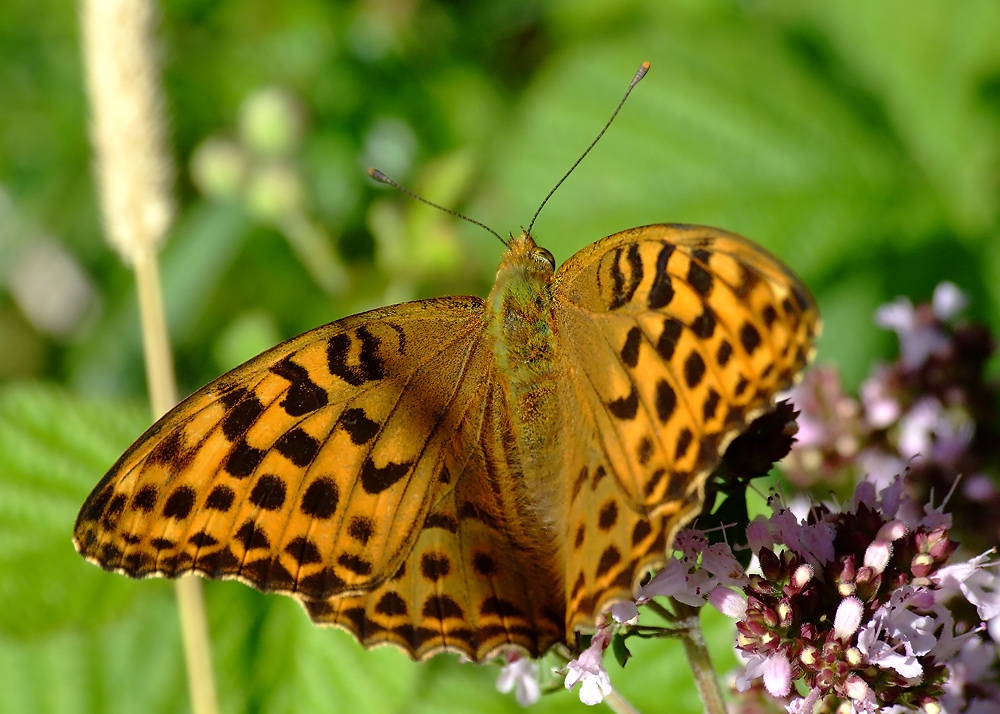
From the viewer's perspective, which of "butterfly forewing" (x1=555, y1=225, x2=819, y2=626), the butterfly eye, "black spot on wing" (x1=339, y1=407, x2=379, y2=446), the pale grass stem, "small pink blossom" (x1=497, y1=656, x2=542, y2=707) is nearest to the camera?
"butterfly forewing" (x1=555, y1=225, x2=819, y2=626)

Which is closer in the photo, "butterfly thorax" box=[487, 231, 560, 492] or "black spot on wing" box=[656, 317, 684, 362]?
"black spot on wing" box=[656, 317, 684, 362]

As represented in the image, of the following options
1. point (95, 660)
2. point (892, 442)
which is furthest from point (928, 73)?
point (95, 660)

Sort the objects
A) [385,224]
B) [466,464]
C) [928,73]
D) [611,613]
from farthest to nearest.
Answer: [928,73], [385,224], [466,464], [611,613]

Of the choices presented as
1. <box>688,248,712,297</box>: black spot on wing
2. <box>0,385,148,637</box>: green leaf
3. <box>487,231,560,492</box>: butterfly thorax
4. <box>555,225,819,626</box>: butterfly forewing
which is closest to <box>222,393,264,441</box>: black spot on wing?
<box>487,231,560,492</box>: butterfly thorax

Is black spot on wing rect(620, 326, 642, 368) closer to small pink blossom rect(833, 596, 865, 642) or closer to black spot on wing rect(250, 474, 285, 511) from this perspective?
small pink blossom rect(833, 596, 865, 642)

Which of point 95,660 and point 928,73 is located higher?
point 928,73

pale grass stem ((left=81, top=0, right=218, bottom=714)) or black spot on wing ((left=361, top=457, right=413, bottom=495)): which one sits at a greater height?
pale grass stem ((left=81, top=0, right=218, bottom=714))

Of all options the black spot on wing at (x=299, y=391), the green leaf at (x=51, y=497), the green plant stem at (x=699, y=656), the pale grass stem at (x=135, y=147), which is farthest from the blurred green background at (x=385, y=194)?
the black spot on wing at (x=299, y=391)

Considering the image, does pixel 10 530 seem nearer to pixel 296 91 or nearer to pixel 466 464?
pixel 466 464

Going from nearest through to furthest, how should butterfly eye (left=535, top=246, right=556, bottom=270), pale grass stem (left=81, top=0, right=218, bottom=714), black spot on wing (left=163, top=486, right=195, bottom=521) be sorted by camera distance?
black spot on wing (left=163, top=486, right=195, bottom=521) < butterfly eye (left=535, top=246, right=556, bottom=270) < pale grass stem (left=81, top=0, right=218, bottom=714)
